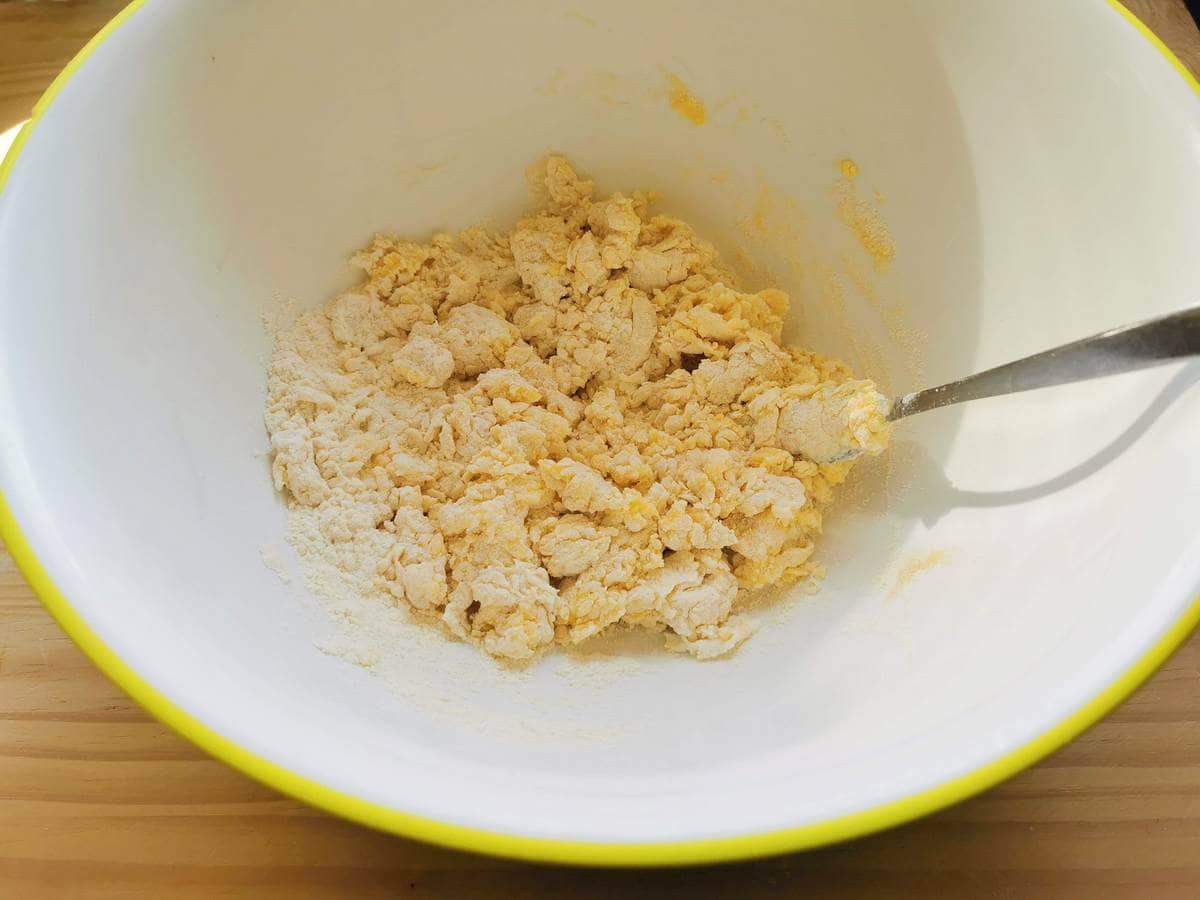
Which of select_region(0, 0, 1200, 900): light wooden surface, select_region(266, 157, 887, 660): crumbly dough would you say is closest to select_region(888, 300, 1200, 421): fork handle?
select_region(266, 157, 887, 660): crumbly dough

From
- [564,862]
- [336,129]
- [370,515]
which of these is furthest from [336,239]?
[564,862]

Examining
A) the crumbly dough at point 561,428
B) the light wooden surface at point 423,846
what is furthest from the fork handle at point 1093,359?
the light wooden surface at point 423,846

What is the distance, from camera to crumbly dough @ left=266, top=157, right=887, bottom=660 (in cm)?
88

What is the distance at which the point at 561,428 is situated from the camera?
0.98 m

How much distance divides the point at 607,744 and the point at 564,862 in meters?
0.21

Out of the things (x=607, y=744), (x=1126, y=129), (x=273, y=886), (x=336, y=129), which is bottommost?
(x=273, y=886)

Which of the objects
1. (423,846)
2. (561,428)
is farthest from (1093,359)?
(423,846)

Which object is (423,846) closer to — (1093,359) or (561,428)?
(561,428)

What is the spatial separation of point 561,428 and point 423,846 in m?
0.43

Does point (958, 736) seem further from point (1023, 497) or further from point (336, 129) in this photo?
point (336, 129)

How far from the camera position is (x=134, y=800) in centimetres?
78

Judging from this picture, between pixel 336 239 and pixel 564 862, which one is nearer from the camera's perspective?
pixel 564 862

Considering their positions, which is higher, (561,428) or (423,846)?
(561,428)

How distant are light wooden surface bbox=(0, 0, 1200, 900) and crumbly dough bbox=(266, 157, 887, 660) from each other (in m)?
0.20
